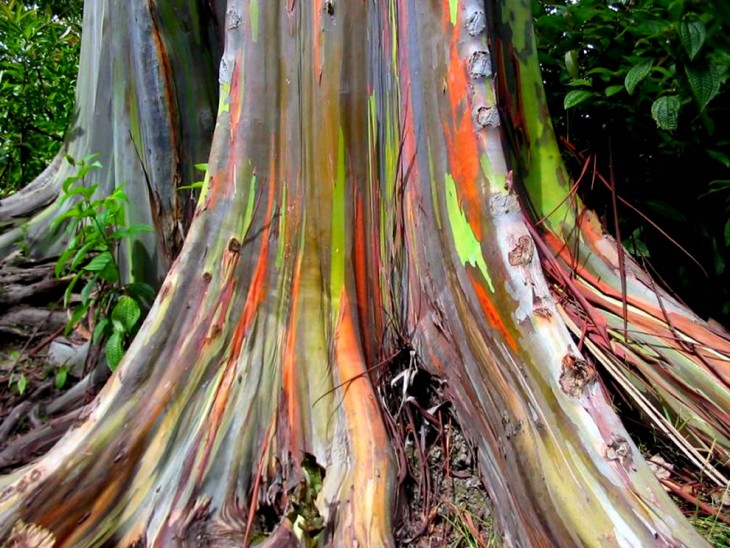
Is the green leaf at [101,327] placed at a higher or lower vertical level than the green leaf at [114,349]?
higher

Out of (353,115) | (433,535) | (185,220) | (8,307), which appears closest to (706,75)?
(353,115)

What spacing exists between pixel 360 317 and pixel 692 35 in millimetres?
1377

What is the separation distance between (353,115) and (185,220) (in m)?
1.26

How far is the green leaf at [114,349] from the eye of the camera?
258 cm

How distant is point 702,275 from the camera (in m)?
2.81

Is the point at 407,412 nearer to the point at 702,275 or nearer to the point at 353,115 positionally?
the point at 353,115

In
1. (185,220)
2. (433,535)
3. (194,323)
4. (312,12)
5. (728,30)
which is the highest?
(312,12)

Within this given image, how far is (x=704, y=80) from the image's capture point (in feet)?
7.29

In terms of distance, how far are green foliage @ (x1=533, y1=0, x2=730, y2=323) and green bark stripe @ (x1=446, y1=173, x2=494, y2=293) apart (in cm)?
73

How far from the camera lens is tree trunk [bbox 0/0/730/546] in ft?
5.78

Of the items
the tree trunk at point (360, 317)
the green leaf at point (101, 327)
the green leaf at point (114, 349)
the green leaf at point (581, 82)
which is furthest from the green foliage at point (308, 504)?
the green leaf at point (581, 82)

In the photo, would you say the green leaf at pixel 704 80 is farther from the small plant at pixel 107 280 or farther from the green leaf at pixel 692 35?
the small plant at pixel 107 280

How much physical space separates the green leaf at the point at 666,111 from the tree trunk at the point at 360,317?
357 mm

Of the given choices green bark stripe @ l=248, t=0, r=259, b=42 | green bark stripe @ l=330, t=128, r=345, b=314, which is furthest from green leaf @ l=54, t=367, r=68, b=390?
green bark stripe @ l=248, t=0, r=259, b=42
